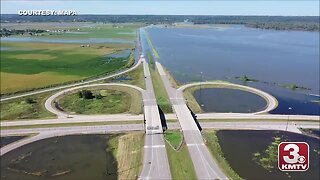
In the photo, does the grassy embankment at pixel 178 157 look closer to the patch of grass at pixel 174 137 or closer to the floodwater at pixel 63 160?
the patch of grass at pixel 174 137

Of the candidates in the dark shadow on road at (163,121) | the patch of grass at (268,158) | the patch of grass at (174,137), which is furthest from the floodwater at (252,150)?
the dark shadow on road at (163,121)

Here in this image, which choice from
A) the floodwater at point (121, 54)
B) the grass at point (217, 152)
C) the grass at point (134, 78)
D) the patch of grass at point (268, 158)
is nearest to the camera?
the grass at point (217, 152)

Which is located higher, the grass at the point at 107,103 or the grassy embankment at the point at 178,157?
the grass at the point at 107,103

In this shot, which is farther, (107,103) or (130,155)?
(107,103)

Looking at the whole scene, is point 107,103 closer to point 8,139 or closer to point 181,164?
point 8,139

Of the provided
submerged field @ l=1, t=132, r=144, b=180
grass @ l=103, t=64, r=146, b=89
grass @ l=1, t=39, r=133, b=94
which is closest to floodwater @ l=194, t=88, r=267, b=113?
grass @ l=103, t=64, r=146, b=89

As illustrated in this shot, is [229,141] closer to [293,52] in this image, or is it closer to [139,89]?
[139,89]

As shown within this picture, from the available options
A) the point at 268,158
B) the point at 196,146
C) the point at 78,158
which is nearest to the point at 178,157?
the point at 196,146
